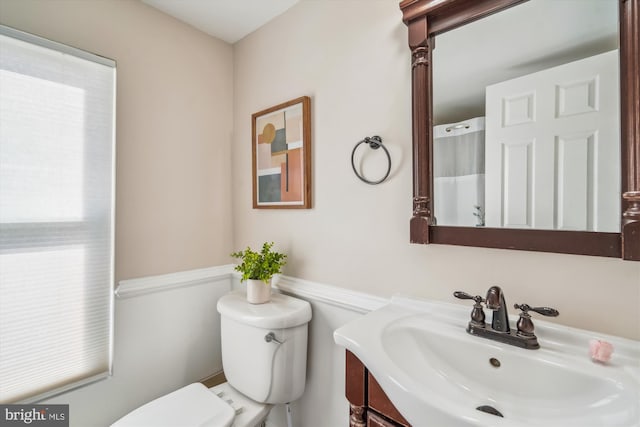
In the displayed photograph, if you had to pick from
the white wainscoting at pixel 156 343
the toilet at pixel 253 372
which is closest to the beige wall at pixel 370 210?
the toilet at pixel 253 372

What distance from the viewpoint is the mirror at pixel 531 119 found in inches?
29.7

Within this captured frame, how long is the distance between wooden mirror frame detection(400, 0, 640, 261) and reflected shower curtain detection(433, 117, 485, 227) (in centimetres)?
2

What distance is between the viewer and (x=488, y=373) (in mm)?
790

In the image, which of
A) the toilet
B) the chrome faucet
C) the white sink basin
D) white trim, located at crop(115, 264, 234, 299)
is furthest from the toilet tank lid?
the chrome faucet

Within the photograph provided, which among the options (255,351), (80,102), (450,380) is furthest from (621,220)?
(80,102)

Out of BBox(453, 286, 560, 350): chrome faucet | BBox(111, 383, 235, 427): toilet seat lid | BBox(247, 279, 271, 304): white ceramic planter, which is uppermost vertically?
BBox(453, 286, 560, 350): chrome faucet

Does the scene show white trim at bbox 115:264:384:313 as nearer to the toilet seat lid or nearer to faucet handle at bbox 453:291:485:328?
faucet handle at bbox 453:291:485:328

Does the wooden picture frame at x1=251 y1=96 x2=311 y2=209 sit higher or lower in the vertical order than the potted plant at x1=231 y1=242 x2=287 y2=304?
higher

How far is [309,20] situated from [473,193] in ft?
3.60

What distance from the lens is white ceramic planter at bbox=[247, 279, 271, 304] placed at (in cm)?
138

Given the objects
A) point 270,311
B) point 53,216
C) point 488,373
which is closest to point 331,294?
point 270,311

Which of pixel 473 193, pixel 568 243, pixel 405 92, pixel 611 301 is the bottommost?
pixel 611 301

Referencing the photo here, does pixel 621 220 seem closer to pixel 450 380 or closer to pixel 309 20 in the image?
pixel 450 380

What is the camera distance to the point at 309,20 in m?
1.41
